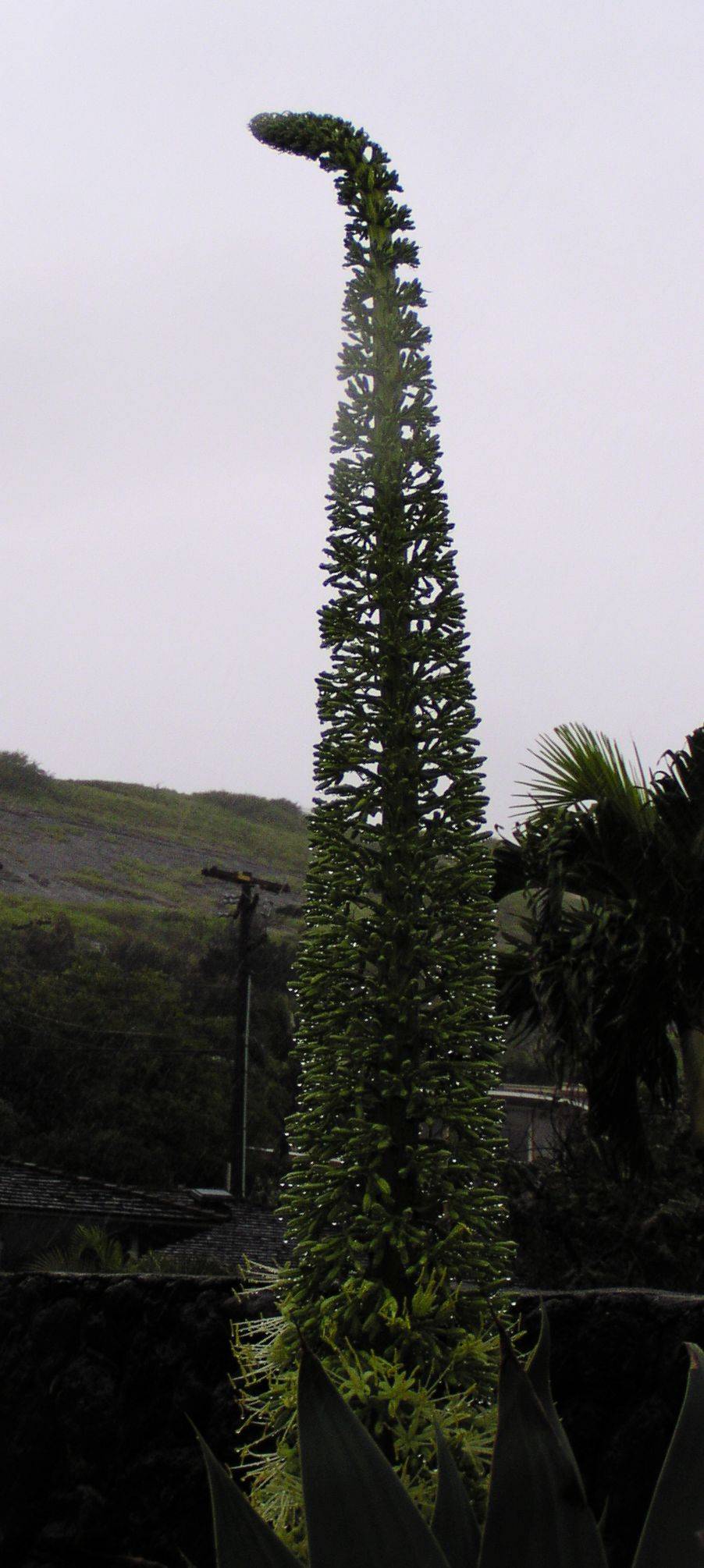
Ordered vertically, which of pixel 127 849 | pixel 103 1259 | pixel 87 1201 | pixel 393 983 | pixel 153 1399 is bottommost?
pixel 103 1259

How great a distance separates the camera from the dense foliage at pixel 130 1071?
39688 mm

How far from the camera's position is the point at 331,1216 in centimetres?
292

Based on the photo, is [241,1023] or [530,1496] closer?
[530,1496]

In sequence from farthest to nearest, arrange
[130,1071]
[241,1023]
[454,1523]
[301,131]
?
1. [130,1071]
2. [241,1023]
3. [301,131]
4. [454,1523]

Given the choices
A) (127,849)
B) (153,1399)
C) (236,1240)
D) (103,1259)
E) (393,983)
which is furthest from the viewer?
(127,849)

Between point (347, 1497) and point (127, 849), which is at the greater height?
point (127, 849)

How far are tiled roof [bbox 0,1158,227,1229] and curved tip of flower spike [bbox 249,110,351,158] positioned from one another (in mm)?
22327

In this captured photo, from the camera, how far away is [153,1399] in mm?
4309

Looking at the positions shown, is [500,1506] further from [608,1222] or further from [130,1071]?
[130,1071]

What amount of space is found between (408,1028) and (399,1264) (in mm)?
483

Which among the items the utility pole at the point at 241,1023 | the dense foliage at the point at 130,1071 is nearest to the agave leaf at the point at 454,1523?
the utility pole at the point at 241,1023

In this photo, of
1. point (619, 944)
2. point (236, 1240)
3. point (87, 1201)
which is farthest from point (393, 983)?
point (236, 1240)

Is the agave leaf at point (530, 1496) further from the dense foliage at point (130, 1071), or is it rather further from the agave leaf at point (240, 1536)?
the dense foliage at point (130, 1071)

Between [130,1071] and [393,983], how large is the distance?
40178mm
